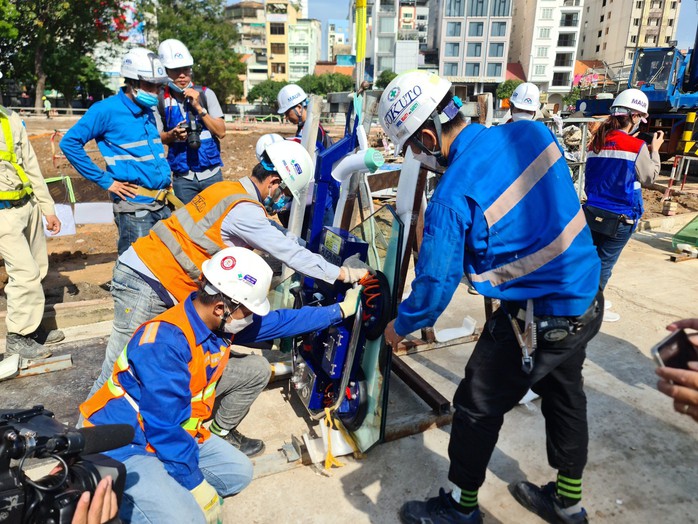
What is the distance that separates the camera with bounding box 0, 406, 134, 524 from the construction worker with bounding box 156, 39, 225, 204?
3452mm

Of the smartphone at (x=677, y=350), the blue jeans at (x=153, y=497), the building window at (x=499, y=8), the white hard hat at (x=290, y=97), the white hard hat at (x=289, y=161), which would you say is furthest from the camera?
the building window at (x=499, y=8)

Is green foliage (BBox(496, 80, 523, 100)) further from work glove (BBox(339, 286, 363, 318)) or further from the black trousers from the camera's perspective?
the black trousers

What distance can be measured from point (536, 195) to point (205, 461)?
191 cm

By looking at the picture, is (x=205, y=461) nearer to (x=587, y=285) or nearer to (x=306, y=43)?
(x=587, y=285)

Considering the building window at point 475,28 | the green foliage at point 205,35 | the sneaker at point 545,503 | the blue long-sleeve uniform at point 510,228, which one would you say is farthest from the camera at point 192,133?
the building window at point 475,28

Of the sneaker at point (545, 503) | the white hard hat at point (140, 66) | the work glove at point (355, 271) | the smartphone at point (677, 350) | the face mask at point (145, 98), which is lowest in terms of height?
the sneaker at point (545, 503)

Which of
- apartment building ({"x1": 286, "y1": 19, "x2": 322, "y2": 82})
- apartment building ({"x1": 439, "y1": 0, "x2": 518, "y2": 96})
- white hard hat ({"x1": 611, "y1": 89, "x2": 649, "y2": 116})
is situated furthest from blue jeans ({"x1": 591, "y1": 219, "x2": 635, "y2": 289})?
apartment building ({"x1": 286, "y1": 19, "x2": 322, "y2": 82})

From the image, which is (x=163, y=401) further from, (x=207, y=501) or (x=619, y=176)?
(x=619, y=176)

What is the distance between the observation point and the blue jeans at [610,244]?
429 centimetres

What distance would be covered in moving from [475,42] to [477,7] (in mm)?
3503

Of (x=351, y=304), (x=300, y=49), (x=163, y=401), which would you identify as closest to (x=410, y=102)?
(x=351, y=304)

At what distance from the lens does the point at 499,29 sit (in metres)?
54.9

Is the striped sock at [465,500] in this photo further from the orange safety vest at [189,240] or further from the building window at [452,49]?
the building window at [452,49]

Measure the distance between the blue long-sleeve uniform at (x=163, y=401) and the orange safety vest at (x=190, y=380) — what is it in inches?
0.8
